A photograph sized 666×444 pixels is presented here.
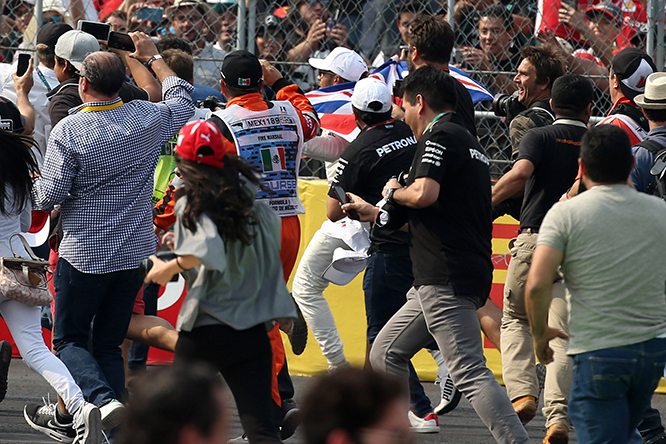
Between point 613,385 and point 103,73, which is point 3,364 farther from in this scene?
point 613,385

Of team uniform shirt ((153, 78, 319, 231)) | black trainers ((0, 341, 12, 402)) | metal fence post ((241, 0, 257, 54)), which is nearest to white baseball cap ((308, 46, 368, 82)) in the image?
metal fence post ((241, 0, 257, 54))

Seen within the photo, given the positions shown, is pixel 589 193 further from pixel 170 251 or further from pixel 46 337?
pixel 46 337

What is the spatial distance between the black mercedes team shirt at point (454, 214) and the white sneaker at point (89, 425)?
1743 mm

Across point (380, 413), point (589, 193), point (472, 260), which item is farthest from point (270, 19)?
point (380, 413)

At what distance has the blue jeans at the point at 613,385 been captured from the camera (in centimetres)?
354

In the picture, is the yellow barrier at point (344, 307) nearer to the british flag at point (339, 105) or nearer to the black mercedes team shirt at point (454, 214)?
the british flag at point (339, 105)

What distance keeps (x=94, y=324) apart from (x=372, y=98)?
208 centimetres

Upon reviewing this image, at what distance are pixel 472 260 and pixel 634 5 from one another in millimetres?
4539

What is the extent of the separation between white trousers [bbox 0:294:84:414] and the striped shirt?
0.46m

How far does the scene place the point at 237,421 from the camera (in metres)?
5.73

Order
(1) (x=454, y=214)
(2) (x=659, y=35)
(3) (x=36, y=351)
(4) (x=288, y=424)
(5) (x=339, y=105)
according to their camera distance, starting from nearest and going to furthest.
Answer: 1. (1) (x=454, y=214)
2. (3) (x=36, y=351)
3. (4) (x=288, y=424)
4. (5) (x=339, y=105)
5. (2) (x=659, y=35)

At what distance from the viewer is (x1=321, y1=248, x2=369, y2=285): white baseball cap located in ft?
20.9

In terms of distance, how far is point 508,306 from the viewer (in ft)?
18.3

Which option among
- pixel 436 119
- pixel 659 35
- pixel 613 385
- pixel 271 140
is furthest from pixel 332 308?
pixel 613 385
